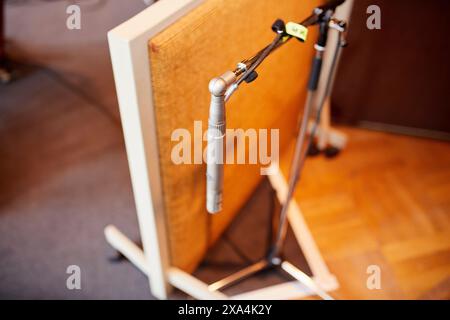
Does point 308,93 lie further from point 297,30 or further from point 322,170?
point 322,170

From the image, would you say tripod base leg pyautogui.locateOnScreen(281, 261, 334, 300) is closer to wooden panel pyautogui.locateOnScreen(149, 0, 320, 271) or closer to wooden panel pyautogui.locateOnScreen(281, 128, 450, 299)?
wooden panel pyautogui.locateOnScreen(281, 128, 450, 299)

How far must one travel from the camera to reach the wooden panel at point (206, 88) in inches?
33.6

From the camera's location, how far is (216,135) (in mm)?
803

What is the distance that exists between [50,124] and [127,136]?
1.34 m

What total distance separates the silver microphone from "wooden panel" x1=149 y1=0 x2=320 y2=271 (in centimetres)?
14

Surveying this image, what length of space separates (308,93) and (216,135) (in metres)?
0.39

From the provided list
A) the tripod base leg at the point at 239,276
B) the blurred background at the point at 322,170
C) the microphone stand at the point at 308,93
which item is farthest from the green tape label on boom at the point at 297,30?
the tripod base leg at the point at 239,276

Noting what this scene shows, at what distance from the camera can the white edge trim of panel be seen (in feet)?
2.50

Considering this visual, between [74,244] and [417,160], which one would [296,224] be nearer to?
[417,160]

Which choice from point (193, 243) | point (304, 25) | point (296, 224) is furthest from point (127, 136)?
point (296, 224)

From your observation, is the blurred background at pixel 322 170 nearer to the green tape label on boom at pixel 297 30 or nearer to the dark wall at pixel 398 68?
the dark wall at pixel 398 68

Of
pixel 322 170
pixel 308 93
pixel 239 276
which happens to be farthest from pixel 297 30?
pixel 322 170
